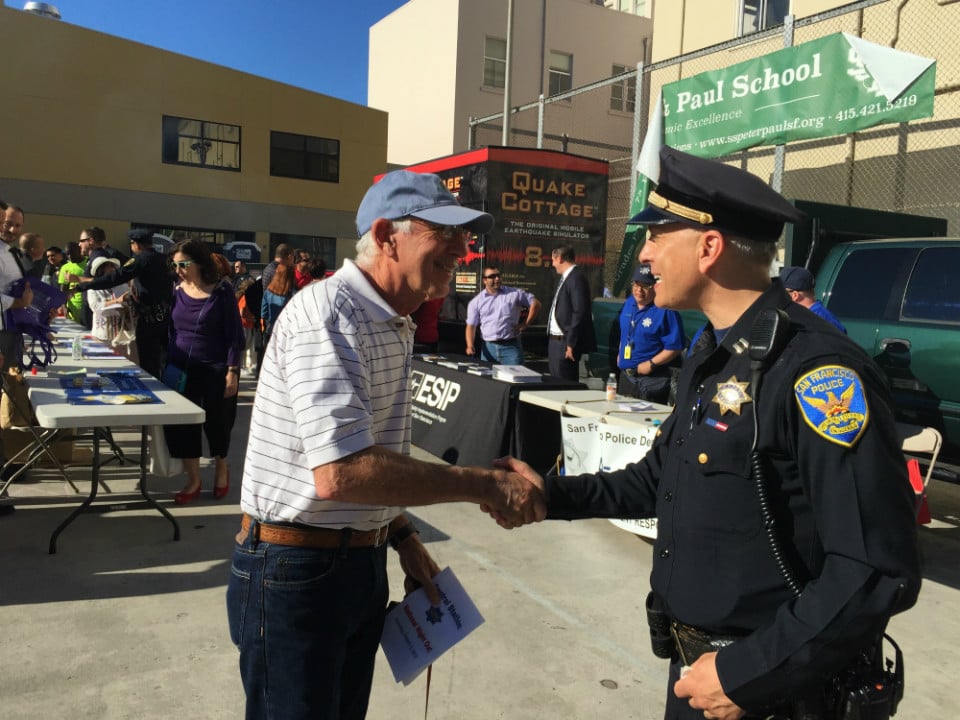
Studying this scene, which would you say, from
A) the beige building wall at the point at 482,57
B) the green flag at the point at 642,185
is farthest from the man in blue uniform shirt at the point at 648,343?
the beige building wall at the point at 482,57

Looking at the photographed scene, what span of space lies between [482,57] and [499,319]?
63.1 feet

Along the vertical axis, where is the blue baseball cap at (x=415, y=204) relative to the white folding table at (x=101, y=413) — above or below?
above

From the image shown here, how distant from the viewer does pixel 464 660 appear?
136 inches

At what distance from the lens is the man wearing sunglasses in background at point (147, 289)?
7.79 metres

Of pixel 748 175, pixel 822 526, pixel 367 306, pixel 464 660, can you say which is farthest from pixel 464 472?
pixel 464 660

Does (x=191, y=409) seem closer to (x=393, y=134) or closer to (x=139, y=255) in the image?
(x=139, y=255)

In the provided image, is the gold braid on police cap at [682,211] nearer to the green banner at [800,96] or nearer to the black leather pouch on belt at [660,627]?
the black leather pouch on belt at [660,627]

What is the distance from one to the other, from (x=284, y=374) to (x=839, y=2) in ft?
42.4

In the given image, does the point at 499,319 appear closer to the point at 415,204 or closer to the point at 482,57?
the point at 415,204

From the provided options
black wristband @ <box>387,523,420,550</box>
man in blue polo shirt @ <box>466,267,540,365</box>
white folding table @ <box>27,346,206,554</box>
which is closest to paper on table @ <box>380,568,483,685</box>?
black wristband @ <box>387,523,420,550</box>

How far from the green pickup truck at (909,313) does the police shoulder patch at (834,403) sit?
428cm

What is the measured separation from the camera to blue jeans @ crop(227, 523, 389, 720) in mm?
1771

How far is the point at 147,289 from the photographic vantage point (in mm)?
7871

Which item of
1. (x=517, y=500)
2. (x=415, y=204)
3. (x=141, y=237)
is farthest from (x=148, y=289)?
(x=517, y=500)
